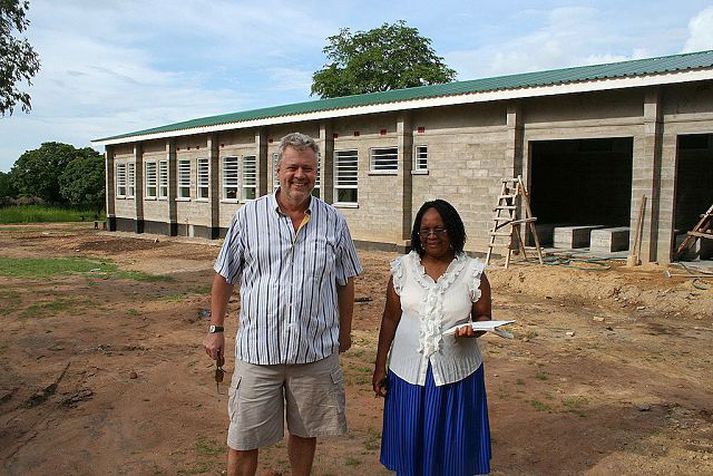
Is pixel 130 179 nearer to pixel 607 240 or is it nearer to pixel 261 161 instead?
pixel 261 161

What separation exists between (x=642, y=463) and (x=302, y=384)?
2.45m

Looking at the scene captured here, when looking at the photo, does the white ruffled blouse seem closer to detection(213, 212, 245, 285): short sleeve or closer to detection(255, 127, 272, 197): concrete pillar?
detection(213, 212, 245, 285): short sleeve

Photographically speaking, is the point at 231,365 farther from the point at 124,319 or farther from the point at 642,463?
the point at 642,463

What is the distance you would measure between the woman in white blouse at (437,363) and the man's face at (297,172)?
23.0 inches

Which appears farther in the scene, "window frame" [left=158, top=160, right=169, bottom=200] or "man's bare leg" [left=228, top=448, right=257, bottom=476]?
"window frame" [left=158, top=160, right=169, bottom=200]

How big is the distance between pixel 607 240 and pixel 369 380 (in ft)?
34.3

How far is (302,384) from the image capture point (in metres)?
3.24

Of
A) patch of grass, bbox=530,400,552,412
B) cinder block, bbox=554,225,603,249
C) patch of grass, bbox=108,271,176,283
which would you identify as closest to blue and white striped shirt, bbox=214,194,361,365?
patch of grass, bbox=530,400,552,412

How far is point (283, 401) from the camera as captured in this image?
3.34 m

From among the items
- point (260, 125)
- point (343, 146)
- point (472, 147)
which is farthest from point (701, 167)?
point (260, 125)

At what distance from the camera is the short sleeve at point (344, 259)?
336 cm

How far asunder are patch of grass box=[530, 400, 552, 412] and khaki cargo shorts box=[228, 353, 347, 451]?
8.38ft

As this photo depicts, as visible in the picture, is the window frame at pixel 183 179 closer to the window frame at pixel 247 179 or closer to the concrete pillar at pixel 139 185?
the concrete pillar at pixel 139 185

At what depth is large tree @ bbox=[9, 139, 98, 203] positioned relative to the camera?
151ft
